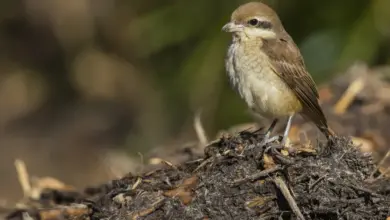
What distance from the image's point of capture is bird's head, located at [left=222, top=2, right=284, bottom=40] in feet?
15.7

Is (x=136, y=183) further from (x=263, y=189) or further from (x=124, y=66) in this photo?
(x=124, y=66)

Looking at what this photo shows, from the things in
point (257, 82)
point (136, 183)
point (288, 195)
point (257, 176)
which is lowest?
point (288, 195)

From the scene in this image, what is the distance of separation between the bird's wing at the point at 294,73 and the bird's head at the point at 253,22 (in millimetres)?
66

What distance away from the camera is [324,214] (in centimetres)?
383

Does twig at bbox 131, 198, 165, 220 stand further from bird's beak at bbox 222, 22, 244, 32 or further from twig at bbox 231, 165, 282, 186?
bird's beak at bbox 222, 22, 244, 32

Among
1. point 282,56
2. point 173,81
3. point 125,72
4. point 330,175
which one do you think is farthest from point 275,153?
point 125,72

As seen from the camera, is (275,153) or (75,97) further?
(75,97)

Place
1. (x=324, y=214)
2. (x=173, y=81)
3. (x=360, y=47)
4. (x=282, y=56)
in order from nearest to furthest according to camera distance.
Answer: (x=324, y=214), (x=282, y=56), (x=360, y=47), (x=173, y=81)

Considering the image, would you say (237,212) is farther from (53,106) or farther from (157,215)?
(53,106)

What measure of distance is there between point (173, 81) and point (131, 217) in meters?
4.77

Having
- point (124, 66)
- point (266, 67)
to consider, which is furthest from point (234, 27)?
point (124, 66)

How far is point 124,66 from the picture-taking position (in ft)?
35.0

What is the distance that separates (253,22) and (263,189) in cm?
121

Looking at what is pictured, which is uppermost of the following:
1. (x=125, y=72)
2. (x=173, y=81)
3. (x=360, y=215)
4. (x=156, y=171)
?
(x=125, y=72)
